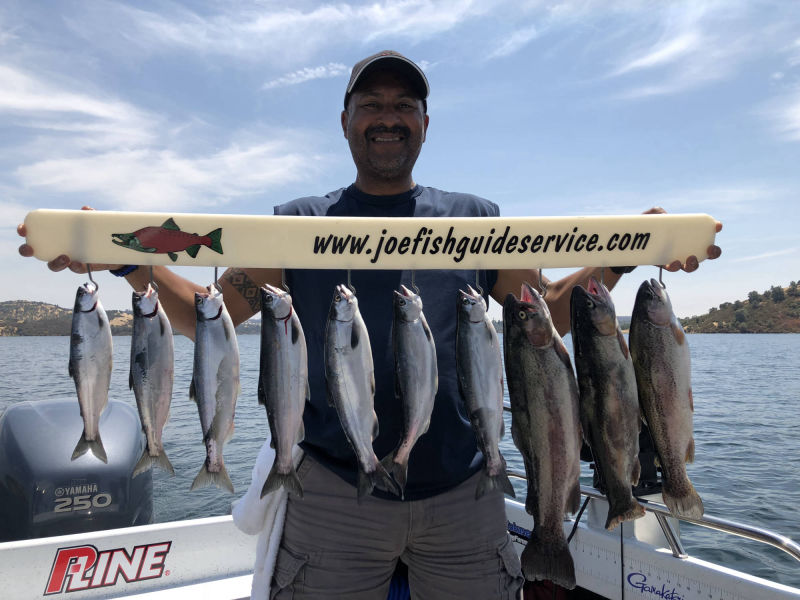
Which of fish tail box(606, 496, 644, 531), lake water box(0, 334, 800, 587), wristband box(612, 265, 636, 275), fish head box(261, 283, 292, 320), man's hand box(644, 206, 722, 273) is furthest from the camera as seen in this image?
lake water box(0, 334, 800, 587)

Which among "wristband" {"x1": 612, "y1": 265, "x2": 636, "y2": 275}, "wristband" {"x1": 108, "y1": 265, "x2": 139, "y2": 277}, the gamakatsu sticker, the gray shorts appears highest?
"wristband" {"x1": 612, "y1": 265, "x2": 636, "y2": 275}

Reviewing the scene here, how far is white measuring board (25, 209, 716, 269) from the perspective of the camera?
2639 millimetres

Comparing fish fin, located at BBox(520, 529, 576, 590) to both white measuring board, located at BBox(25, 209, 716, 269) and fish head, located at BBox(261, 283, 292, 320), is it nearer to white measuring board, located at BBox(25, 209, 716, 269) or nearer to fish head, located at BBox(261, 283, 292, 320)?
white measuring board, located at BBox(25, 209, 716, 269)

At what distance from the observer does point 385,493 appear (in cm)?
285

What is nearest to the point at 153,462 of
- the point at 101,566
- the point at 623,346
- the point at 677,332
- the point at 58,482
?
the point at 623,346

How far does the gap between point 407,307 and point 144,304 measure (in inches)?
50.7

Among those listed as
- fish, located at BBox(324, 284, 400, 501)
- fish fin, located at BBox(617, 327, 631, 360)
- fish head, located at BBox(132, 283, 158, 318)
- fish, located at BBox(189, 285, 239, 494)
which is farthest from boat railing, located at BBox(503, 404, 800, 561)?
fish head, located at BBox(132, 283, 158, 318)

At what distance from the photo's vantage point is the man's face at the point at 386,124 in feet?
10.6

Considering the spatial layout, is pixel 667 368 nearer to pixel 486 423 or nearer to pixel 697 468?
pixel 486 423

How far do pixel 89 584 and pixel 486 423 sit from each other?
4.11 m

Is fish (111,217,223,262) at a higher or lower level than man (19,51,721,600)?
higher

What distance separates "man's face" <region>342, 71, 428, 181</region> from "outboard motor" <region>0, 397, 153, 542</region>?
3.96m

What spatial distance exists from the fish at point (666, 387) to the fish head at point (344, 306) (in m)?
1.37

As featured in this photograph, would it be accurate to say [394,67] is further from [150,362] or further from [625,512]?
[625,512]
